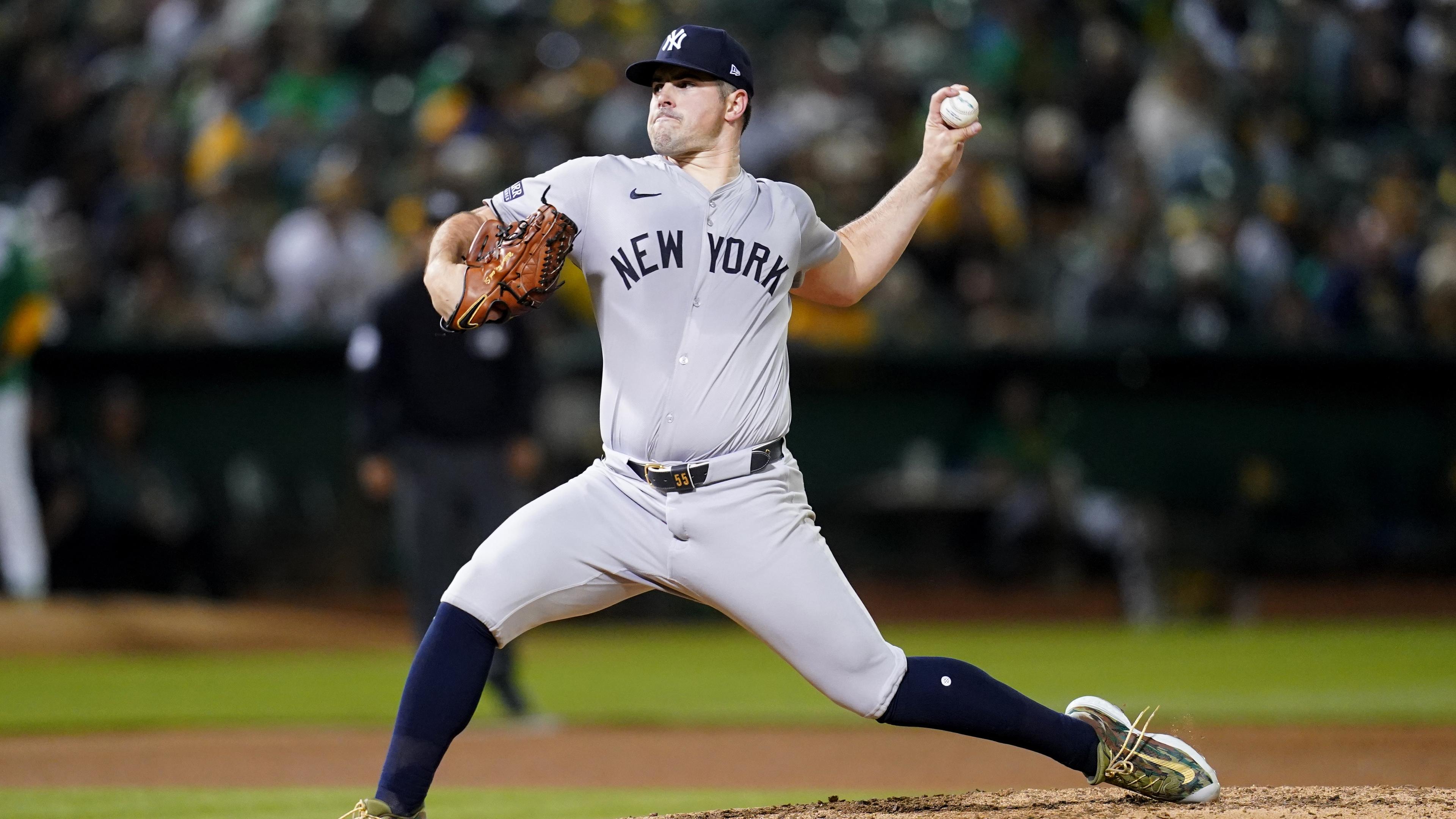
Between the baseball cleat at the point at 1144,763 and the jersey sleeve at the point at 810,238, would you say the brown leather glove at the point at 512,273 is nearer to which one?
the jersey sleeve at the point at 810,238

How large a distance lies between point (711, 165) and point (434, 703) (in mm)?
1313

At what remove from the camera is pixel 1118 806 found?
4.19 metres

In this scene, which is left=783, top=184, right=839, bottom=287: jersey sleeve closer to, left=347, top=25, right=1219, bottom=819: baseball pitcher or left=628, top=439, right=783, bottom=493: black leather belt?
left=347, top=25, right=1219, bottom=819: baseball pitcher

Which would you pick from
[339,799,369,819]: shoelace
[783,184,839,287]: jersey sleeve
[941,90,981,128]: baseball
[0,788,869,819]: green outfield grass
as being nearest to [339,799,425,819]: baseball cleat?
[339,799,369,819]: shoelace

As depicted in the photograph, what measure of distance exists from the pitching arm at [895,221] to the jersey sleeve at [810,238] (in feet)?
0.31

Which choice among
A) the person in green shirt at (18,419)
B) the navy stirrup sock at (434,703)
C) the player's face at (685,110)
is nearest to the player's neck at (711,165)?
the player's face at (685,110)

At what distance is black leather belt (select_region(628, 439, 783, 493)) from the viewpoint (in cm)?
379

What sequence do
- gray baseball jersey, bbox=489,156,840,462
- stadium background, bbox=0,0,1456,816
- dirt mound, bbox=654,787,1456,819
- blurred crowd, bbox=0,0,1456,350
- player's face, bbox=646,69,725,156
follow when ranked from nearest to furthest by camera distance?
gray baseball jersey, bbox=489,156,840,462 < player's face, bbox=646,69,725,156 < dirt mound, bbox=654,787,1456,819 < stadium background, bbox=0,0,1456,816 < blurred crowd, bbox=0,0,1456,350

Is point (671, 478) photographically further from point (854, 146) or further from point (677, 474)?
point (854, 146)

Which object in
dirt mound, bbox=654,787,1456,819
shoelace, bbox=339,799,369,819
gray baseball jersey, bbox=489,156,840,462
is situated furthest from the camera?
dirt mound, bbox=654,787,1456,819

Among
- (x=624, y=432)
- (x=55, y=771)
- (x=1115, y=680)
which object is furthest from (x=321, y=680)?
(x=624, y=432)

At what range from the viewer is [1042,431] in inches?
462

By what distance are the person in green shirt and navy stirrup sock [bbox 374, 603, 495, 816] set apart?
720 cm

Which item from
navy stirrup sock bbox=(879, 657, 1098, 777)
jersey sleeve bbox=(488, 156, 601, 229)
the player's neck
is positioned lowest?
navy stirrup sock bbox=(879, 657, 1098, 777)
